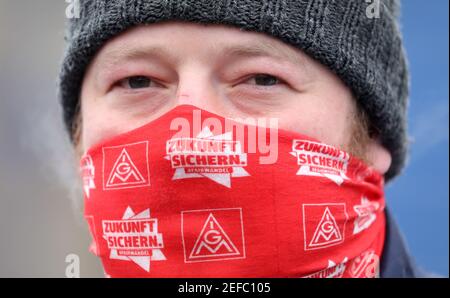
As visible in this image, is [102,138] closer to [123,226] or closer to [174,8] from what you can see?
[123,226]

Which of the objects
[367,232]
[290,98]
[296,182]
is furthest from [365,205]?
[290,98]

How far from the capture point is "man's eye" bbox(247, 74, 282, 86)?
1.62m

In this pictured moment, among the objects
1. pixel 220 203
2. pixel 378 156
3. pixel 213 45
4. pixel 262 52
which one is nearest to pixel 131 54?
pixel 213 45

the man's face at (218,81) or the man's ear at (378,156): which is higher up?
the man's face at (218,81)

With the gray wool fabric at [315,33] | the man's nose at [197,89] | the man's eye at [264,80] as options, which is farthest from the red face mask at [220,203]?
the gray wool fabric at [315,33]

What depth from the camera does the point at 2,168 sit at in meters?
2.89

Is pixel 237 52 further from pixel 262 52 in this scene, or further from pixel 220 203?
pixel 220 203

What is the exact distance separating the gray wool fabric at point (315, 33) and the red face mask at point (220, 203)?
0.95ft

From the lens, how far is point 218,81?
1575 mm

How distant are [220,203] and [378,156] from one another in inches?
29.0

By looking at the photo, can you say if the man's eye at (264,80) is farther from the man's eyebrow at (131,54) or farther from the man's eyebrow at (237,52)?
the man's eyebrow at (131,54)

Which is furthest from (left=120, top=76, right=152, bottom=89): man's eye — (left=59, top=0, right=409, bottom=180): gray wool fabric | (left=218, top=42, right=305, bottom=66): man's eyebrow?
(left=218, top=42, right=305, bottom=66): man's eyebrow

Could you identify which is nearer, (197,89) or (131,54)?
(197,89)

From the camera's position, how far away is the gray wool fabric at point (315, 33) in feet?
5.10
